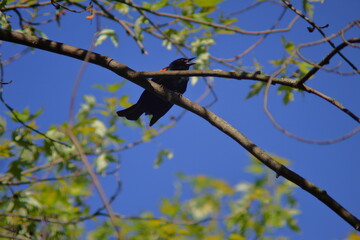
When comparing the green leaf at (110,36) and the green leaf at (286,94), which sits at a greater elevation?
the green leaf at (110,36)

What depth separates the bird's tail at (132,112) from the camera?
4.77 m

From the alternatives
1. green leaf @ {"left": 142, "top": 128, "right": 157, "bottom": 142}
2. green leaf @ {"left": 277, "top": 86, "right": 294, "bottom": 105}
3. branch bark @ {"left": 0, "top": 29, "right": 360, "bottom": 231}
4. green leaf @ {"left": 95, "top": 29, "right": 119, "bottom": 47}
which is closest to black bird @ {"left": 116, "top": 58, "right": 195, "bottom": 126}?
green leaf @ {"left": 142, "top": 128, "right": 157, "bottom": 142}

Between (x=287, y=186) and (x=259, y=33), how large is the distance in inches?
91.5

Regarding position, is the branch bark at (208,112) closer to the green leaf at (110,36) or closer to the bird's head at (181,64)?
the green leaf at (110,36)

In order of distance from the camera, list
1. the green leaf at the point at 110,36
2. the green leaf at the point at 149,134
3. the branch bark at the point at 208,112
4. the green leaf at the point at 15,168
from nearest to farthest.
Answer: the branch bark at the point at 208,112, the green leaf at the point at 15,168, the green leaf at the point at 110,36, the green leaf at the point at 149,134

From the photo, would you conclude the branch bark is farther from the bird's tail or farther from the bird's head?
the bird's head

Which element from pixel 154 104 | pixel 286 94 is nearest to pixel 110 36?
pixel 154 104

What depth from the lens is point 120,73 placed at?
2.56 meters

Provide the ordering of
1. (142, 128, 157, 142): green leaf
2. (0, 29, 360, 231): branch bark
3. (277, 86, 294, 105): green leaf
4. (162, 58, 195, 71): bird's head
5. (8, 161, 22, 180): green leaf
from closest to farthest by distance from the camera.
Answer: (0, 29, 360, 231): branch bark, (8, 161, 22, 180): green leaf, (277, 86, 294, 105): green leaf, (142, 128, 157, 142): green leaf, (162, 58, 195, 71): bird's head

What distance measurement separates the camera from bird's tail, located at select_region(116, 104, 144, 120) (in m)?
4.77

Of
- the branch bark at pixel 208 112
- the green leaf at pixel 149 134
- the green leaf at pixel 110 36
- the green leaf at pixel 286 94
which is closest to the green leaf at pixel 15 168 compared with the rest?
the branch bark at pixel 208 112

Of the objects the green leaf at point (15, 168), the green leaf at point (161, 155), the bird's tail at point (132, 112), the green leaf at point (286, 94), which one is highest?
the bird's tail at point (132, 112)

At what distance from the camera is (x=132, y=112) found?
484cm

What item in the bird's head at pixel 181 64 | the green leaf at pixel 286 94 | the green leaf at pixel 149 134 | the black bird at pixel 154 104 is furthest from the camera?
the bird's head at pixel 181 64
